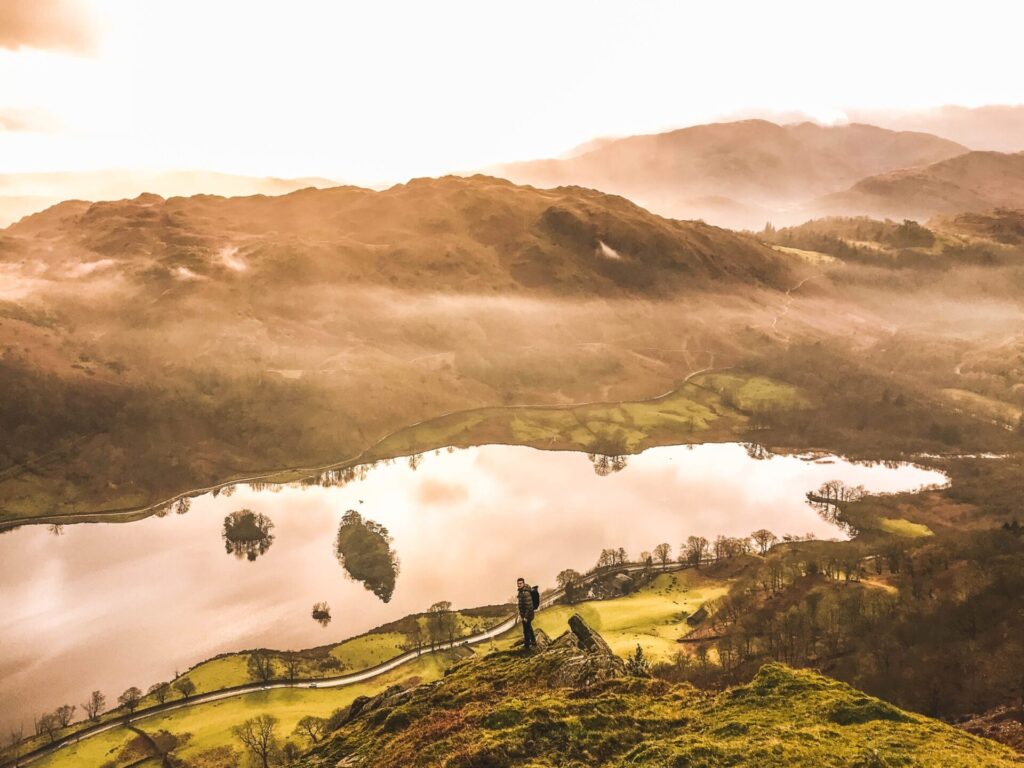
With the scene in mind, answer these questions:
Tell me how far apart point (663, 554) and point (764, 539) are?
25.8m

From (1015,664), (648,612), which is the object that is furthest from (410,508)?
(1015,664)

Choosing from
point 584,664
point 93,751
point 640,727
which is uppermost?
point 584,664

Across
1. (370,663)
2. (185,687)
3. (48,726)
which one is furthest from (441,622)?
(48,726)

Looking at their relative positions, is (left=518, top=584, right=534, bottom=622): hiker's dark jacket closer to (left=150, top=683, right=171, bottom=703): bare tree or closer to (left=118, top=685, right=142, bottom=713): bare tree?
(left=150, top=683, right=171, bottom=703): bare tree

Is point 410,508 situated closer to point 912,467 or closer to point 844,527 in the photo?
point 844,527

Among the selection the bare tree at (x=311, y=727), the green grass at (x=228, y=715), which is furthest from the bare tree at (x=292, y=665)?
the bare tree at (x=311, y=727)

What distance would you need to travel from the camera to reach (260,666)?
93125 millimetres

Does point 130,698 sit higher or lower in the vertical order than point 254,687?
higher

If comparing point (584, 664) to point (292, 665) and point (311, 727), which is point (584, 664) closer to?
point (311, 727)

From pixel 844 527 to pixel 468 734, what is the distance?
149 metres

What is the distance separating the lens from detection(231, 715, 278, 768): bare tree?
73438 mm

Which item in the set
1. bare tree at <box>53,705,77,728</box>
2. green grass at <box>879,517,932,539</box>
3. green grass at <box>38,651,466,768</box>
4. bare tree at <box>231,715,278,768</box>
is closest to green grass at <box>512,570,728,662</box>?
green grass at <box>38,651,466,768</box>

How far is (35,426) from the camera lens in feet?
607

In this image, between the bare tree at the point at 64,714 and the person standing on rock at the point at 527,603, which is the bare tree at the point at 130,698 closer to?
A: the bare tree at the point at 64,714
